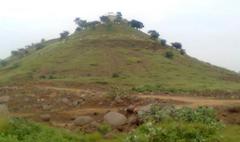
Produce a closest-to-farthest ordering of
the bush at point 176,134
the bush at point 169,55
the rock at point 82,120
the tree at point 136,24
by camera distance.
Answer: the bush at point 176,134 → the rock at point 82,120 → the bush at point 169,55 → the tree at point 136,24

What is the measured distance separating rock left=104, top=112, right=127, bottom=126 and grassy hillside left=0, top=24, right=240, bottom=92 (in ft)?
60.3

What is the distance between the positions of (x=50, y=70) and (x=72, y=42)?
1359 cm

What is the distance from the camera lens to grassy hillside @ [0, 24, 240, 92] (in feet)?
137

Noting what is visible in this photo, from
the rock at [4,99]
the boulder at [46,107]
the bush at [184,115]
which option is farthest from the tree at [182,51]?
the bush at [184,115]

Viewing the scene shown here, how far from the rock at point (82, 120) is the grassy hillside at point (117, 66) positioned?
59.4ft

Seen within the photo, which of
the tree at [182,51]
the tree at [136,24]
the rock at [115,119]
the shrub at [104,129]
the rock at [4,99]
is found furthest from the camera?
the tree at [136,24]

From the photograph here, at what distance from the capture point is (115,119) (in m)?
19.6

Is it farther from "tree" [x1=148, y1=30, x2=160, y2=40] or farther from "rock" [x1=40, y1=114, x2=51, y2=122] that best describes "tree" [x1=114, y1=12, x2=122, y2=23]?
"rock" [x1=40, y1=114, x2=51, y2=122]

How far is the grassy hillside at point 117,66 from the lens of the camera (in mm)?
41906

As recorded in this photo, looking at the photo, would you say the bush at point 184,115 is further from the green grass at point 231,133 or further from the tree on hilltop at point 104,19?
the tree on hilltop at point 104,19

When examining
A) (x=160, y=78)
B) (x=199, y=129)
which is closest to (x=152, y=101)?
(x=199, y=129)

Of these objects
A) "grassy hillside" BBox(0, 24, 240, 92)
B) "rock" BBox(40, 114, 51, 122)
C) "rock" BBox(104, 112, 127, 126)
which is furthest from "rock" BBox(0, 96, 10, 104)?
"grassy hillside" BBox(0, 24, 240, 92)

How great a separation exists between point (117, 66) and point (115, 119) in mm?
29169

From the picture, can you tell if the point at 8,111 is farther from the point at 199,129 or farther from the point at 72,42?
the point at 72,42
